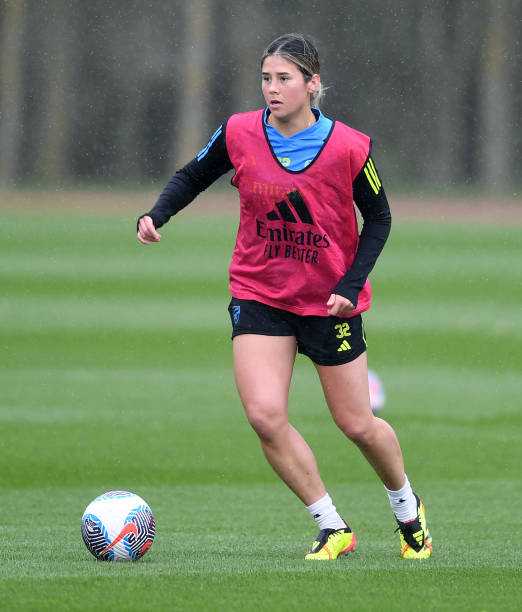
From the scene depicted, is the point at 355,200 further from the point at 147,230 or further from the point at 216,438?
the point at 216,438

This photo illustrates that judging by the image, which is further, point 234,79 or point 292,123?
point 234,79

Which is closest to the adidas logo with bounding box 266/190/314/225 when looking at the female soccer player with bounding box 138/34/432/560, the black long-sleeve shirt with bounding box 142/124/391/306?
the female soccer player with bounding box 138/34/432/560

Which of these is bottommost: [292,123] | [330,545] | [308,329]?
[330,545]

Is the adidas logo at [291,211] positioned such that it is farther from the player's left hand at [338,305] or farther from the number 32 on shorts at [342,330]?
the number 32 on shorts at [342,330]

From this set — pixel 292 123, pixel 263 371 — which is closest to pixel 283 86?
pixel 292 123

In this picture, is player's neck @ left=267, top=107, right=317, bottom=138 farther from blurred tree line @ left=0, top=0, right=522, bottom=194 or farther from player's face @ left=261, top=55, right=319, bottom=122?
blurred tree line @ left=0, top=0, right=522, bottom=194

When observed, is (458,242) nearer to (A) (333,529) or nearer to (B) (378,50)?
(B) (378,50)

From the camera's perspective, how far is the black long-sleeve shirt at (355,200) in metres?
6.04

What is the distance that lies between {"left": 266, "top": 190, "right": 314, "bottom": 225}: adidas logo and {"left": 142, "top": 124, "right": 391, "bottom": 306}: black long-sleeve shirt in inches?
9.8

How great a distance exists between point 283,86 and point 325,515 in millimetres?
1959

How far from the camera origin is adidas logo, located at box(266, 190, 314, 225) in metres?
6.00

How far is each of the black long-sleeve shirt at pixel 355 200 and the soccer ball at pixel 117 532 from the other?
4.35 ft

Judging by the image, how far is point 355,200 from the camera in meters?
6.15

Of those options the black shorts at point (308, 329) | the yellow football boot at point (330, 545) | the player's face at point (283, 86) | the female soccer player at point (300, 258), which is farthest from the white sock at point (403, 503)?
the player's face at point (283, 86)
